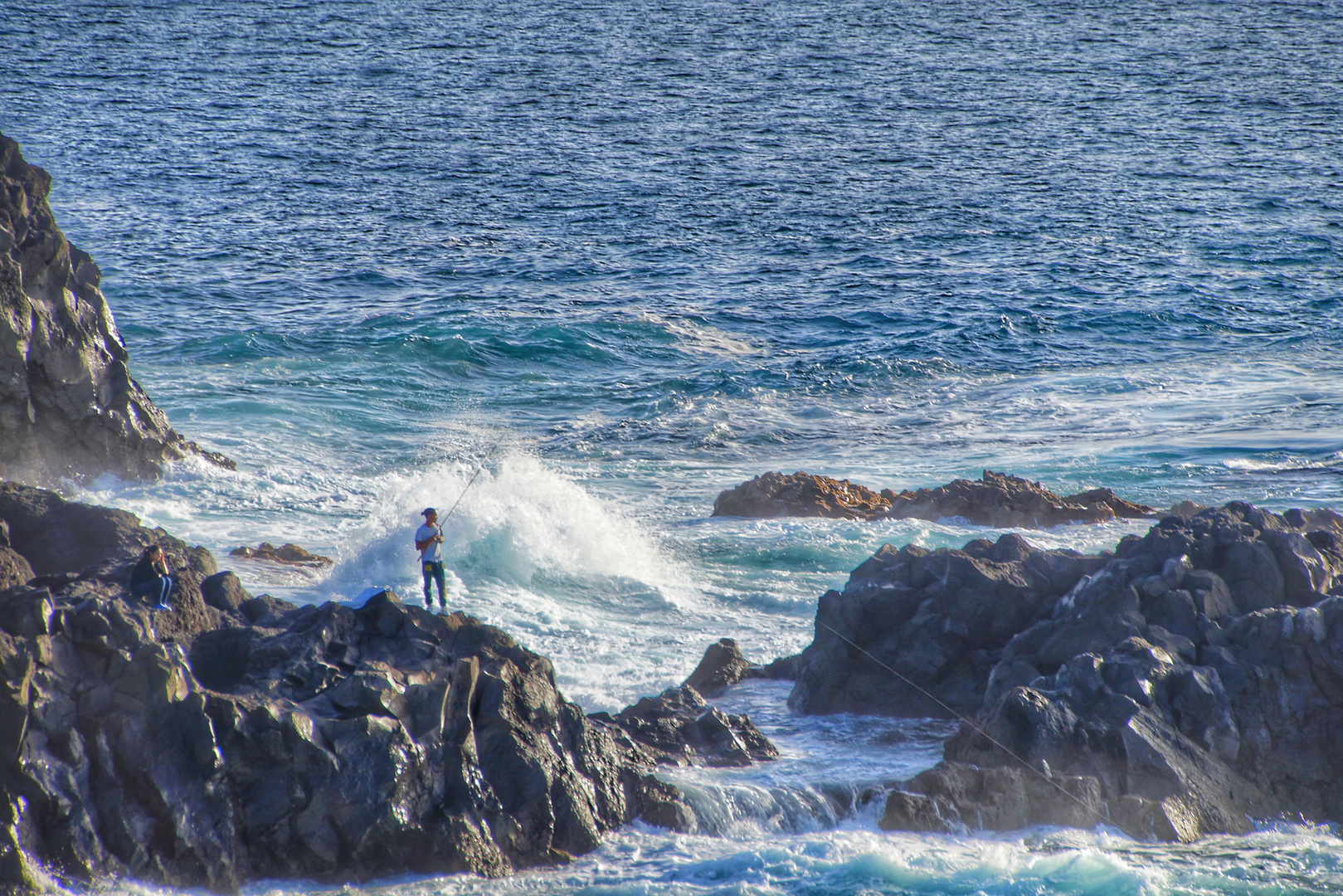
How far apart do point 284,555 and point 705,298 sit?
55.0 ft

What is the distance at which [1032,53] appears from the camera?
47.2 metres

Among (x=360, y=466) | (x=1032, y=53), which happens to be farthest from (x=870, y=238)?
(x=1032, y=53)

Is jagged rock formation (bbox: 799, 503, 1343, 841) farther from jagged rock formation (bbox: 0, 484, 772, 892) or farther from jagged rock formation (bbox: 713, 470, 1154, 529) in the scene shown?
jagged rock formation (bbox: 713, 470, 1154, 529)

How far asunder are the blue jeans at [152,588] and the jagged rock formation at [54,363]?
8.07m

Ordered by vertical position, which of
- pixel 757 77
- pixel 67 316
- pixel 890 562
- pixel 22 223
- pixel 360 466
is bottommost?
pixel 360 466

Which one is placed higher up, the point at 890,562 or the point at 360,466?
the point at 890,562

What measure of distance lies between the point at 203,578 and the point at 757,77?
3867 centimetres

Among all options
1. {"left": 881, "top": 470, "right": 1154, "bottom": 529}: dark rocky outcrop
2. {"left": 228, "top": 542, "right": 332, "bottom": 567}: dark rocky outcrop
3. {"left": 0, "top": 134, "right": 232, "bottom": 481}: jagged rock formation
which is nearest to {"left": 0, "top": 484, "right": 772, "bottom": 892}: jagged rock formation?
{"left": 228, "top": 542, "right": 332, "bottom": 567}: dark rocky outcrop

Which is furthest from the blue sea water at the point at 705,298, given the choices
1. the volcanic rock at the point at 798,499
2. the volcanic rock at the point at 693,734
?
the volcanic rock at the point at 798,499

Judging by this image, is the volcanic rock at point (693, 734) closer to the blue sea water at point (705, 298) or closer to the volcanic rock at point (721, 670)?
the blue sea water at point (705, 298)

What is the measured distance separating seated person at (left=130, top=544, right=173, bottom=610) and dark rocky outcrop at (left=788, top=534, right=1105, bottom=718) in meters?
5.20

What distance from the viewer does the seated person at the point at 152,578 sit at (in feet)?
24.3

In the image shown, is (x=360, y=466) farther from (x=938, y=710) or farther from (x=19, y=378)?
(x=938, y=710)

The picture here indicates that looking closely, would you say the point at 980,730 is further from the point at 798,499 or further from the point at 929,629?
the point at 798,499
